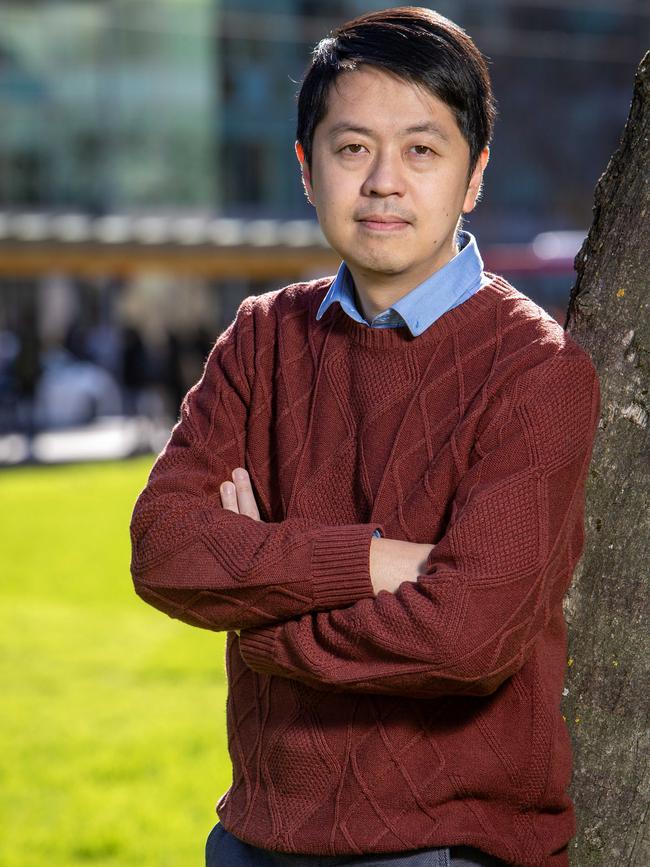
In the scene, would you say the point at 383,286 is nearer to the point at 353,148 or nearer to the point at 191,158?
the point at 353,148

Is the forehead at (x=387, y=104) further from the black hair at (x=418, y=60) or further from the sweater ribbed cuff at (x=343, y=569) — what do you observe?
the sweater ribbed cuff at (x=343, y=569)

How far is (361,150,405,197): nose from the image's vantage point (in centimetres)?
243

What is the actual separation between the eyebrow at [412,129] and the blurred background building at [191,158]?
914 inches

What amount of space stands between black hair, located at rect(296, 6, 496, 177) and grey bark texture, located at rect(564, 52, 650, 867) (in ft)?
1.28

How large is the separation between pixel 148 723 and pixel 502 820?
465 cm

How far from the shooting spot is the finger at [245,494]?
8.54ft

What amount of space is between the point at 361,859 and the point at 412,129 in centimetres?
126

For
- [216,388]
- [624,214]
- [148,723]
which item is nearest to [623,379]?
[624,214]

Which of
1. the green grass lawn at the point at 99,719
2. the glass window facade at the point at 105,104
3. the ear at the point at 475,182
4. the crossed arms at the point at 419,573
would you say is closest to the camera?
the crossed arms at the point at 419,573

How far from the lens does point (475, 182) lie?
2.58 meters

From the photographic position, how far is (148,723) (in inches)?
266

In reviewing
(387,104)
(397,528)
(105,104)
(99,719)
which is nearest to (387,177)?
(387,104)

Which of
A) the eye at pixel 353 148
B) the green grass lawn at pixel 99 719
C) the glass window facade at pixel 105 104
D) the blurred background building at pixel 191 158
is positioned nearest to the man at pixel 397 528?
the eye at pixel 353 148

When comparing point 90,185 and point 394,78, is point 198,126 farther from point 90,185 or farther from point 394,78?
point 394,78
